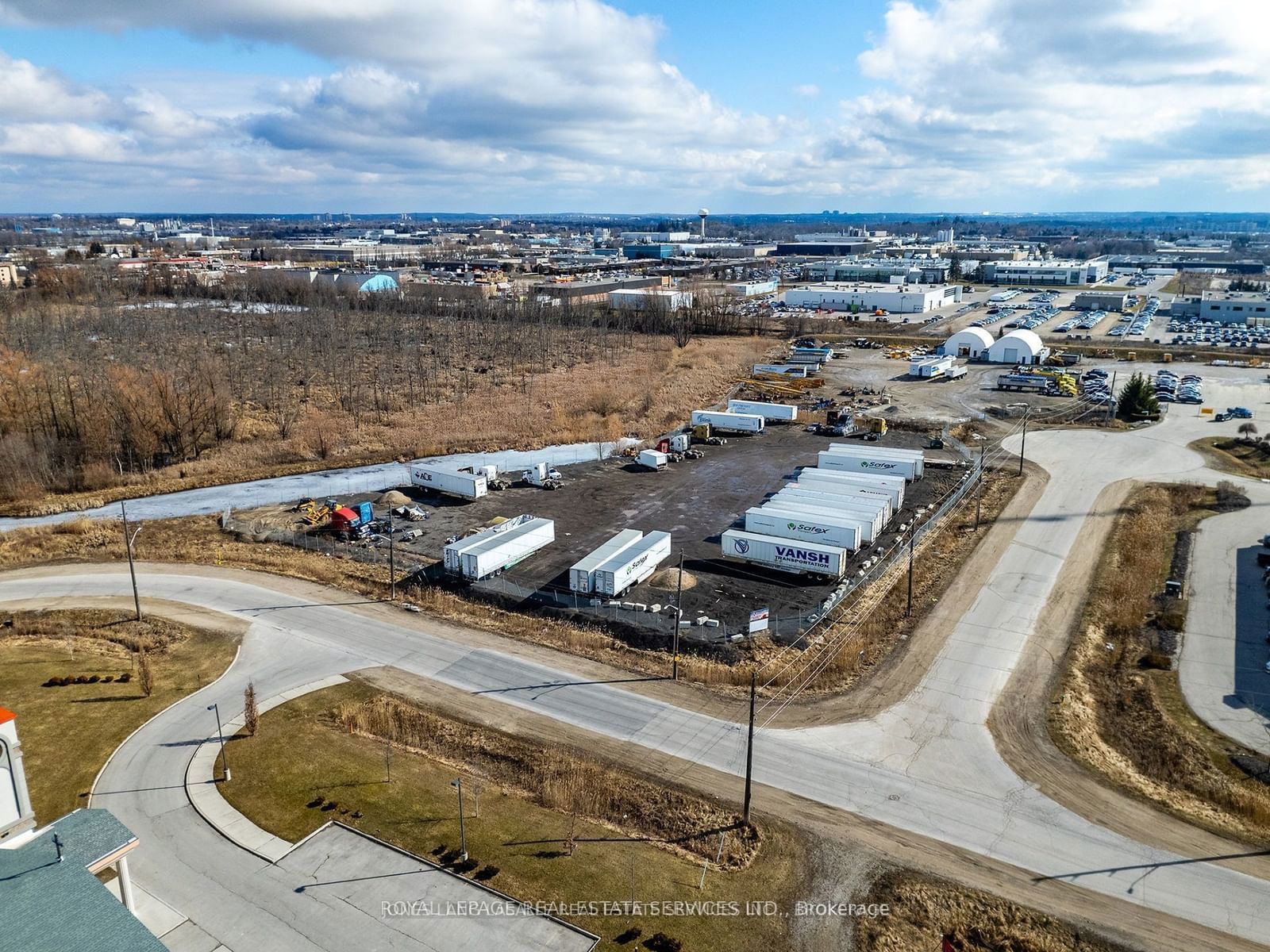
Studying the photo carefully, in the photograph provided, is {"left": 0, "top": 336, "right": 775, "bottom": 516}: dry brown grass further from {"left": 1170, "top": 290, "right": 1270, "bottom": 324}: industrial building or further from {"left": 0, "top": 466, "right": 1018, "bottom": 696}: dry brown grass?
{"left": 1170, "top": 290, "right": 1270, "bottom": 324}: industrial building

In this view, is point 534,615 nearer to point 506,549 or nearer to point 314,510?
point 506,549

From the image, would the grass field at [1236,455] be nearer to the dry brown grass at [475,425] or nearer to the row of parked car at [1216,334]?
the dry brown grass at [475,425]

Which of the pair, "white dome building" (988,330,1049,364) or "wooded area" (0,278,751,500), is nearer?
"wooded area" (0,278,751,500)

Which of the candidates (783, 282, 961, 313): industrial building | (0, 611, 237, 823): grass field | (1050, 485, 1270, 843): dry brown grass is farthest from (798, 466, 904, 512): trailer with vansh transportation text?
(783, 282, 961, 313): industrial building

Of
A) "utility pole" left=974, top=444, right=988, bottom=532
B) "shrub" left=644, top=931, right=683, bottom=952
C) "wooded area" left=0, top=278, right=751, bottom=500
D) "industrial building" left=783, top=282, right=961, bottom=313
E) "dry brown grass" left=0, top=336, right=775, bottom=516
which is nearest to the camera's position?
"shrub" left=644, top=931, right=683, bottom=952

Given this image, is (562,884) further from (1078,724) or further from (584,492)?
(584,492)

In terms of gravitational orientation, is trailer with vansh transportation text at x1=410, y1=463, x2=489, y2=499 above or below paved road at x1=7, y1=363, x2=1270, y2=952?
above

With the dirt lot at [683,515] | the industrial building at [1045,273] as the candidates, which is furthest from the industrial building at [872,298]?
the dirt lot at [683,515]
